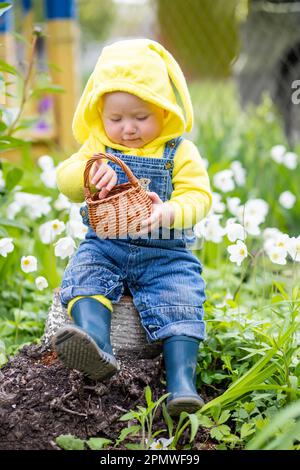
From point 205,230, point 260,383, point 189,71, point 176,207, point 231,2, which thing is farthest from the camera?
point 189,71

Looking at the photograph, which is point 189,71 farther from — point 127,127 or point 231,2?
point 127,127

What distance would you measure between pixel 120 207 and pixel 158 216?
0.11 meters

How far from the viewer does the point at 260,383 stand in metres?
1.96

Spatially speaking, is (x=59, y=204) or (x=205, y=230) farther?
(x=59, y=204)

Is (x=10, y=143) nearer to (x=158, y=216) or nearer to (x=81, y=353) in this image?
(x=158, y=216)

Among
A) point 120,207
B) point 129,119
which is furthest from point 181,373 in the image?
point 129,119

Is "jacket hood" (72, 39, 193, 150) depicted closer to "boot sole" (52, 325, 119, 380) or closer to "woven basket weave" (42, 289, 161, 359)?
"woven basket weave" (42, 289, 161, 359)

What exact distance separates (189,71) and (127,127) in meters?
7.79

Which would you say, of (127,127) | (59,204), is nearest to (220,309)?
(127,127)

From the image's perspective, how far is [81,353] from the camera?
1818mm

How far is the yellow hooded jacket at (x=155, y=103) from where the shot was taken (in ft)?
6.88

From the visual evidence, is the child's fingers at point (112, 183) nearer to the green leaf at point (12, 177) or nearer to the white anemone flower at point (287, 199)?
the green leaf at point (12, 177)

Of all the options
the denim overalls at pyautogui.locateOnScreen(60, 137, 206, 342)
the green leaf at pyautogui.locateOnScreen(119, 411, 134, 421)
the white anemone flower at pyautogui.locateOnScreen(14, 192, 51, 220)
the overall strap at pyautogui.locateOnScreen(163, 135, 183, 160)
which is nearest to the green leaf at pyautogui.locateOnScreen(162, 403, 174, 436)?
the green leaf at pyautogui.locateOnScreen(119, 411, 134, 421)

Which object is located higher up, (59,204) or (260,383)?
(59,204)
